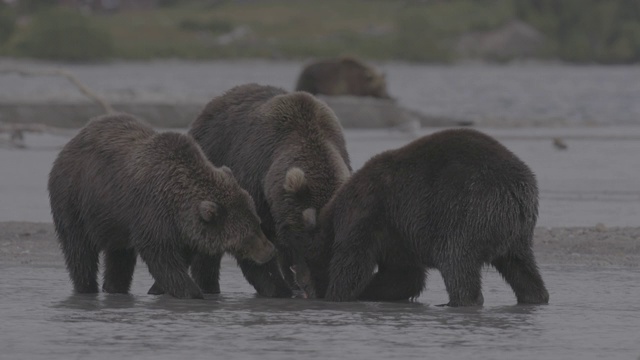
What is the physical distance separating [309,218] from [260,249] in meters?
0.42

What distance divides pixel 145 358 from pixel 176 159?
2.45 metres

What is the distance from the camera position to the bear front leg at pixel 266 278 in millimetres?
10211

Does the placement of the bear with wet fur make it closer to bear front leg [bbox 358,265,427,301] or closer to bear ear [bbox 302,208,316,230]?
bear ear [bbox 302,208,316,230]

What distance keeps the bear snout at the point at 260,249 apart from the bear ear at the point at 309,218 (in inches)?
11.8

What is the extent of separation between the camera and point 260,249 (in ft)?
32.5

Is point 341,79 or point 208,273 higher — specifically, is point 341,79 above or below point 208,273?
above

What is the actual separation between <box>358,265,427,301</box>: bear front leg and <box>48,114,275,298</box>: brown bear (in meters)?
0.76

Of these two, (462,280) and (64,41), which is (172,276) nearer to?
(462,280)

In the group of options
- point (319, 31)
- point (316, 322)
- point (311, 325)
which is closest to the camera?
point (311, 325)

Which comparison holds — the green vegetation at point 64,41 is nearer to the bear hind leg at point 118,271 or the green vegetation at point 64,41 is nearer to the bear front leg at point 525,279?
the bear hind leg at point 118,271

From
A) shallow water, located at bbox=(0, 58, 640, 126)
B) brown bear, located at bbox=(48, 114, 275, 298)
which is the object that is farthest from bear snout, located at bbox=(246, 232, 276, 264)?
shallow water, located at bbox=(0, 58, 640, 126)

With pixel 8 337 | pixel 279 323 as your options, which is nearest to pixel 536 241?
pixel 279 323

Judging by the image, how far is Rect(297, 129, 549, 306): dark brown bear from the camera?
30.9ft

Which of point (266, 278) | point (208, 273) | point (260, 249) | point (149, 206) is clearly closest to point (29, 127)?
point (208, 273)
